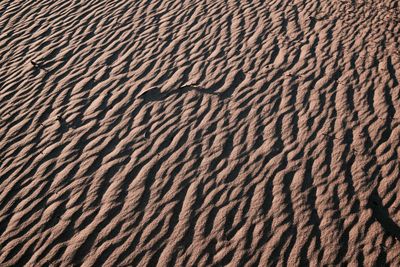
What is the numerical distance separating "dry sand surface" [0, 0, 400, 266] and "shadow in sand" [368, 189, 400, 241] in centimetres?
1

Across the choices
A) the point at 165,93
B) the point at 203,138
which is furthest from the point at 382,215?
the point at 165,93

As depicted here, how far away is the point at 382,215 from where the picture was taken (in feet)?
11.8

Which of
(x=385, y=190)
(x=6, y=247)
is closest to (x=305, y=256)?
(x=385, y=190)

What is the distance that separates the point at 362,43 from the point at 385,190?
10.6 feet

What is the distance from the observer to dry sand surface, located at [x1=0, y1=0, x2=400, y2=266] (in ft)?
11.3

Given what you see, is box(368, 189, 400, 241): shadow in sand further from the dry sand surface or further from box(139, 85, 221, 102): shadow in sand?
box(139, 85, 221, 102): shadow in sand

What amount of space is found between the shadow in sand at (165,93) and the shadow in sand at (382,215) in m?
2.65

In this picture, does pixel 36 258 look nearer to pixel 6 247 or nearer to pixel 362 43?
pixel 6 247

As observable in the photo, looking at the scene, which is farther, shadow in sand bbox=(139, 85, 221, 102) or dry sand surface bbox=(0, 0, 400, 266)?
Result: shadow in sand bbox=(139, 85, 221, 102)

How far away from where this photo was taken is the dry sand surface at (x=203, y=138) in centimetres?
346

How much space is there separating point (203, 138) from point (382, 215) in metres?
2.46

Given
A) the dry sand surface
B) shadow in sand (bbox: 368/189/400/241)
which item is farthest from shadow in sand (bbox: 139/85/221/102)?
shadow in sand (bbox: 368/189/400/241)

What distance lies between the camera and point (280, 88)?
16.4 ft

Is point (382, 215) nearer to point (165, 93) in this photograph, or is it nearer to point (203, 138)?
point (203, 138)
